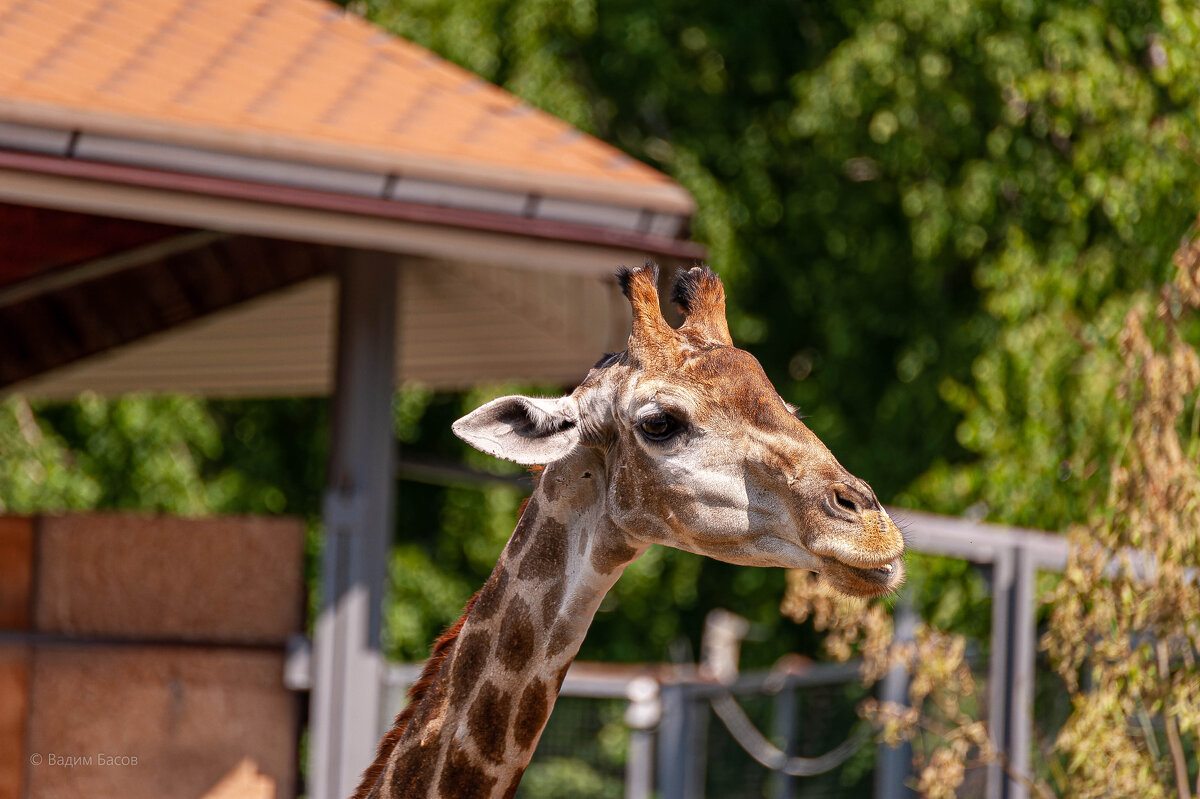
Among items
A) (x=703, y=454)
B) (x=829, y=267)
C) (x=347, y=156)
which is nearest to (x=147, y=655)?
(x=347, y=156)

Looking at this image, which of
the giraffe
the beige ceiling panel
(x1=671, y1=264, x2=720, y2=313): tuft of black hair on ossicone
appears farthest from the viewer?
the beige ceiling panel

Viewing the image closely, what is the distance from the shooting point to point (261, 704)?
204 inches

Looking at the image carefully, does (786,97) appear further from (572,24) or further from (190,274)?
(190,274)

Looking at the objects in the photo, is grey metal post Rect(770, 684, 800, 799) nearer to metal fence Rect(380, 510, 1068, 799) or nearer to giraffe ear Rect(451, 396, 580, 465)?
metal fence Rect(380, 510, 1068, 799)

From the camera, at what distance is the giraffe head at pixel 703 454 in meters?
2.85

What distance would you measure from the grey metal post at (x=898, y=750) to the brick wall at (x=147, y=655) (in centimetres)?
222

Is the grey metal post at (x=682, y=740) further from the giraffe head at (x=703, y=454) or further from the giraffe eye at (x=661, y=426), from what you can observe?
the giraffe eye at (x=661, y=426)

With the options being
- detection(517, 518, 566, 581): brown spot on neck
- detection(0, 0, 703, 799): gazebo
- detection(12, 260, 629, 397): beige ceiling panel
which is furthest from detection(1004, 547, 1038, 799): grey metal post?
detection(517, 518, 566, 581): brown spot on neck

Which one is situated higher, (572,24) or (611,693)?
(572,24)

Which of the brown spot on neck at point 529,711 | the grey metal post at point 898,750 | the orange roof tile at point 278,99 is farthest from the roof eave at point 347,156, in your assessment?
the brown spot on neck at point 529,711

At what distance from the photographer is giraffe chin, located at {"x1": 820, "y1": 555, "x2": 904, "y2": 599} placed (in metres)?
2.84

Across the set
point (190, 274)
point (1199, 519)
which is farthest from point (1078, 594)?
point (190, 274)

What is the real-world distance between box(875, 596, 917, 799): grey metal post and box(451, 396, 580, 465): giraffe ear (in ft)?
9.30

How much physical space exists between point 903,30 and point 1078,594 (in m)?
8.01
